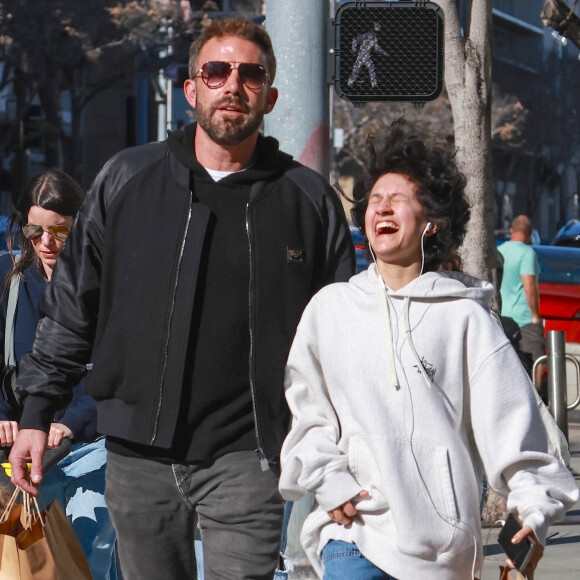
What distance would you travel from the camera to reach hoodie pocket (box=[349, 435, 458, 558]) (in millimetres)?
3186

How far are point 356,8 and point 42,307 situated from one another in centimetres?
280

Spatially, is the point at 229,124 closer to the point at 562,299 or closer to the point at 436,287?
the point at 436,287

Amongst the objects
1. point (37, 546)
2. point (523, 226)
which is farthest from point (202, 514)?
point (523, 226)

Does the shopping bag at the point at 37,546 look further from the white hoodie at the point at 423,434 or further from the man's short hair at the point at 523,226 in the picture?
the man's short hair at the point at 523,226

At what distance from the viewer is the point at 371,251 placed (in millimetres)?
3566

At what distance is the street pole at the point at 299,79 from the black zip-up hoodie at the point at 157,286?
2.02 meters

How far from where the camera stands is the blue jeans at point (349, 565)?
326 cm

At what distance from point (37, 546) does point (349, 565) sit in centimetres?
105

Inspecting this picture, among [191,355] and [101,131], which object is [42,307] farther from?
[101,131]

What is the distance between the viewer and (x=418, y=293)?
331 centimetres

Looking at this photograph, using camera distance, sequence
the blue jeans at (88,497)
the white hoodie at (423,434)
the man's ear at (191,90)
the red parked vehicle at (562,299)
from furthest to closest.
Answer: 1. the red parked vehicle at (562,299)
2. the blue jeans at (88,497)
3. the man's ear at (191,90)
4. the white hoodie at (423,434)

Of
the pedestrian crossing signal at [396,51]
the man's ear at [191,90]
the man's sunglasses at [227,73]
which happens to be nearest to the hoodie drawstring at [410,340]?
the man's sunglasses at [227,73]

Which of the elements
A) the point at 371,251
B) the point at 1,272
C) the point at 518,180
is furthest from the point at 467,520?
the point at 518,180

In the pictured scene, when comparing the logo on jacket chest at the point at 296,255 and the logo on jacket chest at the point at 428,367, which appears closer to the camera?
the logo on jacket chest at the point at 428,367
